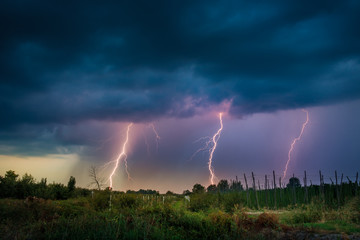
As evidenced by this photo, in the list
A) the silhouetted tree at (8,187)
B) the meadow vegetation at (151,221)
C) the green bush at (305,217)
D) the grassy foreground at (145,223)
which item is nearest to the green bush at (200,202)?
the meadow vegetation at (151,221)

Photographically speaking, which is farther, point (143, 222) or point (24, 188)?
point (24, 188)

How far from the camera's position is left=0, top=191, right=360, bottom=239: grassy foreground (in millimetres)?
6293

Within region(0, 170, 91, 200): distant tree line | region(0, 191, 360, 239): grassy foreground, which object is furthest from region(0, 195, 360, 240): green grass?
region(0, 170, 91, 200): distant tree line

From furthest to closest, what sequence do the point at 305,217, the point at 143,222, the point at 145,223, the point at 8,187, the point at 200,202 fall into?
1. the point at 8,187
2. the point at 200,202
3. the point at 305,217
4. the point at 143,222
5. the point at 145,223

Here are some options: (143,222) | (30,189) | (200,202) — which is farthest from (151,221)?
(30,189)

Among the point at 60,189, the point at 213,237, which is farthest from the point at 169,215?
the point at 60,189

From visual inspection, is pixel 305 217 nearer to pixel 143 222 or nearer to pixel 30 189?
pixel 143 222

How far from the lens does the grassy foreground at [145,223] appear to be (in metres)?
6.29

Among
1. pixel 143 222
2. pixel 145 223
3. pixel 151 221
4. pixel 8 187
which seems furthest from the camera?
pixel 8 187

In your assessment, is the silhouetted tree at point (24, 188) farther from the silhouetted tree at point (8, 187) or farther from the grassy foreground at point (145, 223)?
the grassy foreground at point (145, 223)

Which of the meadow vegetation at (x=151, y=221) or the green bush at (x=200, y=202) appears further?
the green bush at (x=200, y=202)

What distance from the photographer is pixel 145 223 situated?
6.67 m

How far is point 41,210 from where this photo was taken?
12570mm

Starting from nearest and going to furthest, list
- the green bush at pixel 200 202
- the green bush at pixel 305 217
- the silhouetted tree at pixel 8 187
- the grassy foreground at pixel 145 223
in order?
1. the grassy foreground at pixel 145 223
2. the green bush at pixel 305 217
3. the green bush at pixel 200 202
4. the silhouetted tree at pixel 8 187
